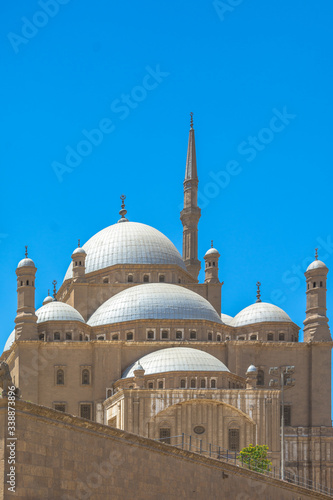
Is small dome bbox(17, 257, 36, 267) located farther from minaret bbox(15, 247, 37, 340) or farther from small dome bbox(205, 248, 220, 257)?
small dome bbox(205, 248, 220, 257)

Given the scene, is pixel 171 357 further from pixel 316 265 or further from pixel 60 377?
pixel 316 265

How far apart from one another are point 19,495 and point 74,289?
1584 inches

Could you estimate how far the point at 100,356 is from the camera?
168 feet

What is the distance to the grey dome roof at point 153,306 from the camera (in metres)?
53.0

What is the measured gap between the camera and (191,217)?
2404 inches

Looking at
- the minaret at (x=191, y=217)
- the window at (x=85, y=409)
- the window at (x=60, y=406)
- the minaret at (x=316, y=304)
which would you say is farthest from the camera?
the minaret at (x=191, y=217)

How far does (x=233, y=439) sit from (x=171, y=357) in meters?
5.11

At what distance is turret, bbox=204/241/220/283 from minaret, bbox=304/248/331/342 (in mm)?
6266

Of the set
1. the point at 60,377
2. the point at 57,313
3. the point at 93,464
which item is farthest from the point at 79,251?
the point at 93,464

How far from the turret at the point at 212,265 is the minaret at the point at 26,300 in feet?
38.2

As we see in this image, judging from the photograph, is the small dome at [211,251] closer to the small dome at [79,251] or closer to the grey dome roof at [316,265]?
the grey dome roof at [316,265]

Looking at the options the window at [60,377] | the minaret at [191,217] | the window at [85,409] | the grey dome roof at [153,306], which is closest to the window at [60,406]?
the window at [85,409]

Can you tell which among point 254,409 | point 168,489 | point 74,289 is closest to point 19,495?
point 168,489

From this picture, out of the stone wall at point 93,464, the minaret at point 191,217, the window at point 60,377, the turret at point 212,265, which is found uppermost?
the minaret at point 191,217
